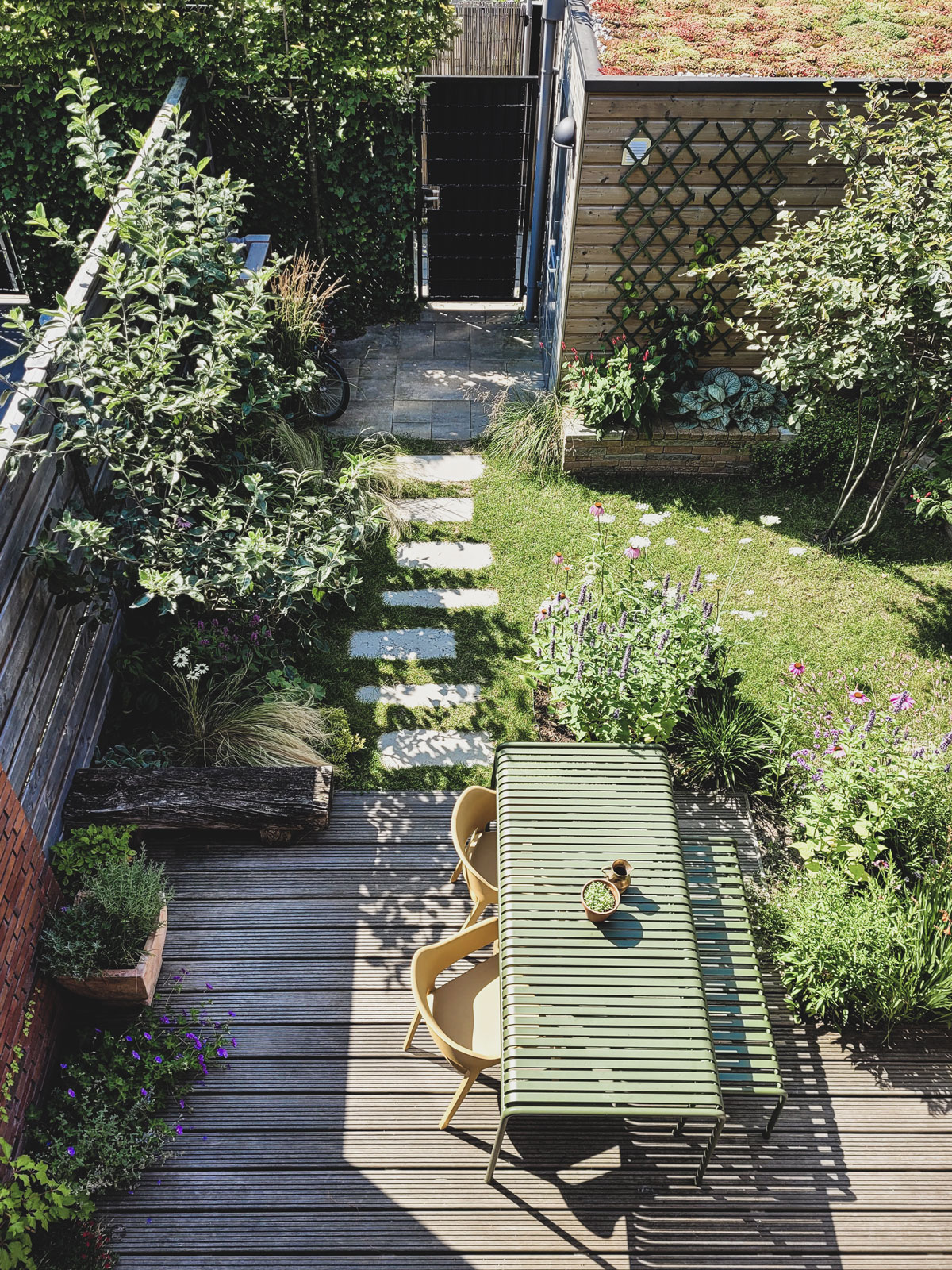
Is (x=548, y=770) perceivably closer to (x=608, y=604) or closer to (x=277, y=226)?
(x=608, y=604)

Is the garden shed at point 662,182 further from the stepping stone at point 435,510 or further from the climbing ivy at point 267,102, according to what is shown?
the climbing ivy at point 267,102

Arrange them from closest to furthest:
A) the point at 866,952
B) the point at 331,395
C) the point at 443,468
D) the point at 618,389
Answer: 1. the point at 866,952
2. the point at 618,389
3. the point at 443,468
4. the point at 331,395

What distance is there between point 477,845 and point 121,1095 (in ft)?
5.63

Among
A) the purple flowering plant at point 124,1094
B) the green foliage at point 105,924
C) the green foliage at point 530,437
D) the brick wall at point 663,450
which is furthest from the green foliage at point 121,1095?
the brick wall at point 663,450

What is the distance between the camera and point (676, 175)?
6.25 metres

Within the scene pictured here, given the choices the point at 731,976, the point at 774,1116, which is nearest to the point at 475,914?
the point at 731,976

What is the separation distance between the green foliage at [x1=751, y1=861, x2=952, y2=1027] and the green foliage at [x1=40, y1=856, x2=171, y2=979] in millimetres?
2661

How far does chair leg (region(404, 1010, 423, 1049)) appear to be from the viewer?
12.7 ft

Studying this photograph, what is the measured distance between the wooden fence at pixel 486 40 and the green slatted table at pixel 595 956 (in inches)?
400

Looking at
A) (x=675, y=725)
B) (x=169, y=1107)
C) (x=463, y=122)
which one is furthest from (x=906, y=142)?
(x=169, y=1107)

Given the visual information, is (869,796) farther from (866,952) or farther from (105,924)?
(105,924)

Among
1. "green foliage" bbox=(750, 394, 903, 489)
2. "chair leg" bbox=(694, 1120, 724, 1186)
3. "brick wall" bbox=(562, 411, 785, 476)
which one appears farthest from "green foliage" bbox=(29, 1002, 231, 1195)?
"green foliage" bbox=(750, 394, 903, 489)

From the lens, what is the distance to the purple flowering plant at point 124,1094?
3.48 m

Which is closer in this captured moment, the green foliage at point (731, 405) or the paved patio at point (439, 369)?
the green foliage at point (731, 405)
